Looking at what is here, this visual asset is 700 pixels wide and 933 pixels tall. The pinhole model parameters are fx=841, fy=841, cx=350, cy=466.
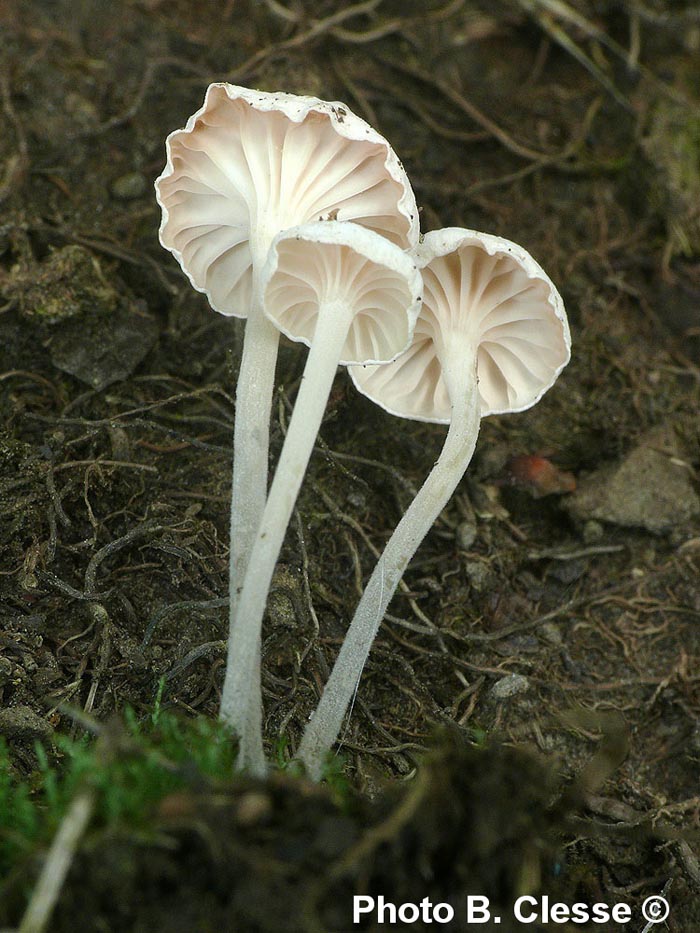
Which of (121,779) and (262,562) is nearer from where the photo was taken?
(121,779)

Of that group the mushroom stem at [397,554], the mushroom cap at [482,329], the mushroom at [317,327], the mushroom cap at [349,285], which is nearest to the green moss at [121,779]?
the mushroom at [317,327]

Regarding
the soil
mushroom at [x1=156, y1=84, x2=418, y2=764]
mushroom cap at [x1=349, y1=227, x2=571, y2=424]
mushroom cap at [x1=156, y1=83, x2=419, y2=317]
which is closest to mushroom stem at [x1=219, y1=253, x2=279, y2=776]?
mushroom at [x1=156, y1=84, x2=418, y2=764]

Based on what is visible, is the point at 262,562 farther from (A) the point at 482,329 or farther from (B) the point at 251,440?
(A) the point at 482,329

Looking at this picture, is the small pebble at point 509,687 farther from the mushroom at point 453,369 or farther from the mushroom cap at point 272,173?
the mushroom cap at point 272,173

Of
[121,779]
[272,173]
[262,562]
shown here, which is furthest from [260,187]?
[121,779]

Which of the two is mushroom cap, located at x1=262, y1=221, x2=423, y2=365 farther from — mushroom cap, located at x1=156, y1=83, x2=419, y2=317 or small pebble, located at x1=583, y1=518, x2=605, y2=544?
small pebble, located at x1=583, y1=518, x2=605, y2=544

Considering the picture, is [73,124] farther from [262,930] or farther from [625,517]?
[262,930]

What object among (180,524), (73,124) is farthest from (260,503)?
(73,124)
